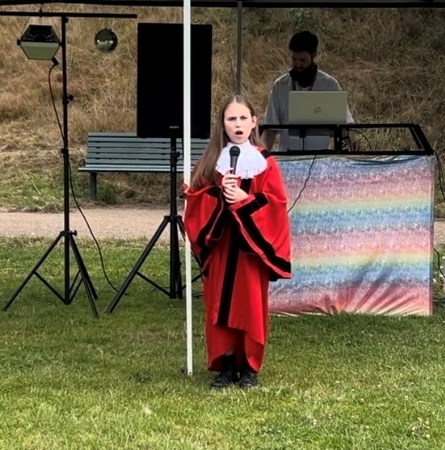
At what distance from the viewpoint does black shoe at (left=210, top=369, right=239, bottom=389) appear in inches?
186

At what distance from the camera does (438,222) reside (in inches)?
454

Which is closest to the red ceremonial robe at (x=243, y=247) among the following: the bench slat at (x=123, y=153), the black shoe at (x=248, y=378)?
the black shoe at (x=248, y=378)

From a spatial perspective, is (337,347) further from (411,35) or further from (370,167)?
(411,35)

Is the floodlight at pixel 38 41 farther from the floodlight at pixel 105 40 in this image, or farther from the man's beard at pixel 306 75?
the man's beard at pixel 306 75

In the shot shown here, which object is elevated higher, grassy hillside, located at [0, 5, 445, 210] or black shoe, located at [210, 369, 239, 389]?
grassy hillside, located at [0, 5, 445, 210]

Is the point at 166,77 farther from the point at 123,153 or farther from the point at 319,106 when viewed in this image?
the point at 123,153

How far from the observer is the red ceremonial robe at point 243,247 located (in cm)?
452

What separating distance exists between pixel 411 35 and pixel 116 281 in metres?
11.0

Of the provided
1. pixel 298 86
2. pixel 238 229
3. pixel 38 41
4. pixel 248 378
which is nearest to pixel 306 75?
pixel 298 86

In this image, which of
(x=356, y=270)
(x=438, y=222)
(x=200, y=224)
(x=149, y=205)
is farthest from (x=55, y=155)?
(x=200, y=224)

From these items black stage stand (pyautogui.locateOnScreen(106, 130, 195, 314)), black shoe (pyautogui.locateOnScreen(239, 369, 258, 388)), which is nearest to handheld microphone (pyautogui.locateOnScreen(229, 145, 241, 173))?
black shoe (pyautogui.locateOnScreen(239, 369, 258, 388))

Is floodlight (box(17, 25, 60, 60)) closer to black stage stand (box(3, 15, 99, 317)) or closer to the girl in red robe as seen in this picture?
black stage stand (box(3, 15, 99, 317))

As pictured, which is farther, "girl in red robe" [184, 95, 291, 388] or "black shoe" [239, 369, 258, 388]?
"black shoe" [239, 369, 258, 388]

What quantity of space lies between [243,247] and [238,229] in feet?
0.33
